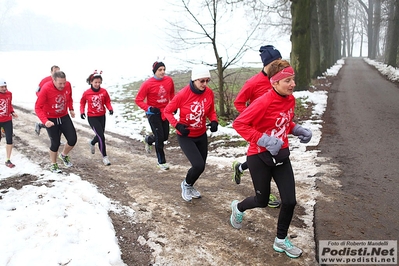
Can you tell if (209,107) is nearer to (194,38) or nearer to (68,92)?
(68,92)

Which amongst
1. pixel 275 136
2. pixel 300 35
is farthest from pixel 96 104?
pixel 300 35

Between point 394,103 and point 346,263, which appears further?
point 394,103

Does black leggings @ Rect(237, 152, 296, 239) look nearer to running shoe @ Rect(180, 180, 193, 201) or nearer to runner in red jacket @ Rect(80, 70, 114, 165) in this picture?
running shoe @ Rect(180, 180, 193, 201)

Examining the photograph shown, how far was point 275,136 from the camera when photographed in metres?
3.76

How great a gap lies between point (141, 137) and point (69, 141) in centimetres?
367

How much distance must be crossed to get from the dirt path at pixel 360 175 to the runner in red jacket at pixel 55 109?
207 inches

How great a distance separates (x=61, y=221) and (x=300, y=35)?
13623mm

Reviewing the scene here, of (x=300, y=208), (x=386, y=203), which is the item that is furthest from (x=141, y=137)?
(x=386, y=203)

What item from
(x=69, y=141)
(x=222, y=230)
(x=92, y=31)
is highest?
(x=92, y=31)

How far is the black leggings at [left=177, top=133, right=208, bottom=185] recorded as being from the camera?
17.0ft

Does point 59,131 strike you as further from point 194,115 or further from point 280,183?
point 280,183

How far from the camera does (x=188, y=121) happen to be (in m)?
5.27

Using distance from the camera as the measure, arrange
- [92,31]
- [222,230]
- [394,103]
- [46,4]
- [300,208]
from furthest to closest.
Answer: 1. [92,31]
2. [46,4]
3. [394,103]
4. [300,208]
5. [222,230]

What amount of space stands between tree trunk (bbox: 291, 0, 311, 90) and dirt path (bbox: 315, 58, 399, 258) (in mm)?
3496
